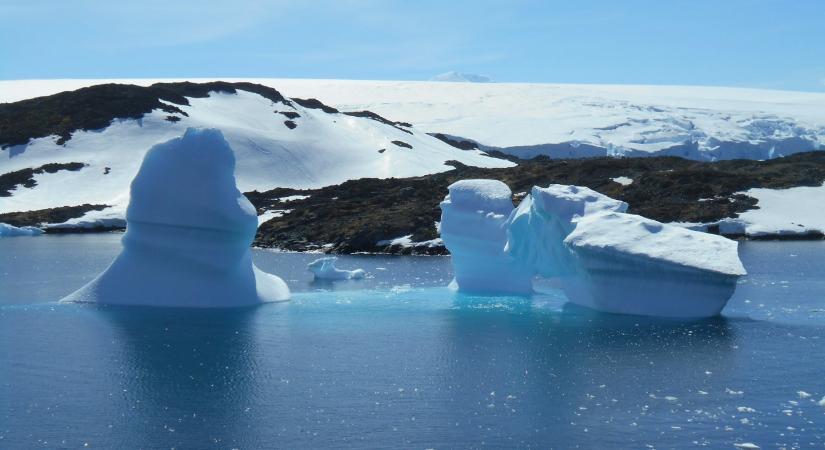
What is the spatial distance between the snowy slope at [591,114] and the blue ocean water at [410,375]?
76109mm

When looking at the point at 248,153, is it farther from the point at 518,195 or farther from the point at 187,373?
the point at 187,373

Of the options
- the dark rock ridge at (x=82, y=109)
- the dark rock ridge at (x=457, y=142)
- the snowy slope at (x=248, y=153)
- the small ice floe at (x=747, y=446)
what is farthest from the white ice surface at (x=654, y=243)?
the dark rock ridge at (x=457, y=142)

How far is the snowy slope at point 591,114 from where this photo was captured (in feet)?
339

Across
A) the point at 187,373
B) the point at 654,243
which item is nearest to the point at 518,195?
the point at 654,243

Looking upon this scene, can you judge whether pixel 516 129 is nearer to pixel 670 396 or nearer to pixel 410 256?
pixel 410 256

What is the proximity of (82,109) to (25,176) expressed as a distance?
1491 centimetres

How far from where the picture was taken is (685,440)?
14375mm

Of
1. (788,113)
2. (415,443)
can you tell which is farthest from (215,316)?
(788,113)

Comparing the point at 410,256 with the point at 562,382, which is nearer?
the point at 562,382

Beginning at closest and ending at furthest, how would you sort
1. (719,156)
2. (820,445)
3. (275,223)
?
(820,445) → (275,223) → (719,156)

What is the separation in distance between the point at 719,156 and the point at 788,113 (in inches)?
954

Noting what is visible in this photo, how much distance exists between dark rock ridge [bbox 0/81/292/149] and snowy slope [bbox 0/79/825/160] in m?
35.2

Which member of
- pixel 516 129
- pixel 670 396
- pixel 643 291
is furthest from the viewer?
pixel 516 129

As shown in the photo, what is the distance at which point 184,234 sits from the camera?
27.4 meters
